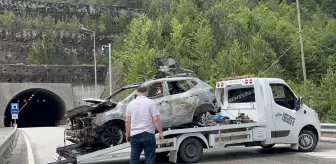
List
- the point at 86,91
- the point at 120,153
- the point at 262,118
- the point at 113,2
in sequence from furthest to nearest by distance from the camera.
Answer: the point at 113,2, the point at 86,91, the point at 262,118, the point at 120,153

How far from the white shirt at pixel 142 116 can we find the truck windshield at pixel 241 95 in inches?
234

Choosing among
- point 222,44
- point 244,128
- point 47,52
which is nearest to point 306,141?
point 244,128

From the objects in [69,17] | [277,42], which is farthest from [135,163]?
[69,17]

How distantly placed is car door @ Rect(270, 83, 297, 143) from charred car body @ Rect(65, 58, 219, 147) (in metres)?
1.74

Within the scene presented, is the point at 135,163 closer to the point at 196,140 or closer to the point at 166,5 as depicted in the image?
the point at 196,140

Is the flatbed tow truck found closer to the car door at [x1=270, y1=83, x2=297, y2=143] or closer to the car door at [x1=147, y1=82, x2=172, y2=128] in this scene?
the car door at [x1=270, y1=83, x2=297, y2=143]

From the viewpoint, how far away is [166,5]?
59250 millimetres

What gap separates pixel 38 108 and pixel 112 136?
49709 mm

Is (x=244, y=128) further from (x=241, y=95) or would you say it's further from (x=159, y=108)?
(x=159, y=108)

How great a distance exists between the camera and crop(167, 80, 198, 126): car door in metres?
11.8

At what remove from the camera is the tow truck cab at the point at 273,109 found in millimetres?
12766

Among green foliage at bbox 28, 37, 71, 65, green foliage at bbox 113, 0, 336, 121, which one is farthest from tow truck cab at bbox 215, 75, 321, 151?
green foliage at bbox 28, 37, 71, 65

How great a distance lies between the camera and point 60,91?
47656 millimetres

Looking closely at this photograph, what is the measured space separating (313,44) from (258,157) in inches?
1599
